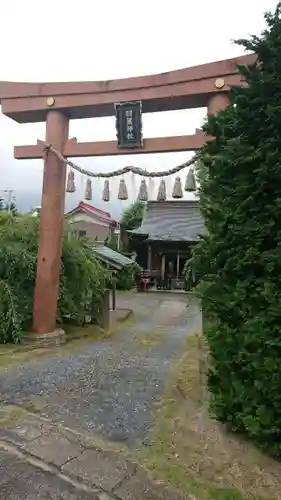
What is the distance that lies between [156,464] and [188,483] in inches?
13.2

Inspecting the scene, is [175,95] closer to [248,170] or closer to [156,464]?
[248,170]

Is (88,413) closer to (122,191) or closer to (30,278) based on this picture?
(122,191)

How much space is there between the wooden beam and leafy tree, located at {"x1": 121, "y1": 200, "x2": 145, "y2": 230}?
19.8m

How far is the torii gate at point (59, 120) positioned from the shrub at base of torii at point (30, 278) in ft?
1.21

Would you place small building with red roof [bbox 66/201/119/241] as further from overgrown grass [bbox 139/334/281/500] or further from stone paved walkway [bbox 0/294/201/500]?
overgrown grass [bbox 139/334/281/500]

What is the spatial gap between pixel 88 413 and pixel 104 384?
0.99m

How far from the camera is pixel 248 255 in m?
2.74

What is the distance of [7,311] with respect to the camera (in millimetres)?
6625

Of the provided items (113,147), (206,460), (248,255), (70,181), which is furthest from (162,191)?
(206,460)

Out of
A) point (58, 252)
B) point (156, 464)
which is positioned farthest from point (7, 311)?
point (156, 464)

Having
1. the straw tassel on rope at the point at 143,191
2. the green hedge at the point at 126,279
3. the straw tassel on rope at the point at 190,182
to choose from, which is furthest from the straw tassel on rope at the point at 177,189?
the green hedge at the point at 126,279

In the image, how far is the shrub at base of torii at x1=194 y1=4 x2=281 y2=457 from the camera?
104 inches

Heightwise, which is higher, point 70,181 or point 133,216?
point 133,216

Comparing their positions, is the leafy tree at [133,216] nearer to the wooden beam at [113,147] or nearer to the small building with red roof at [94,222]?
the small building with red roof at [94,222]
